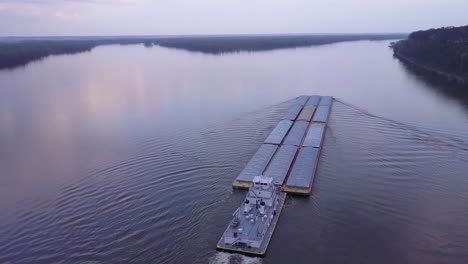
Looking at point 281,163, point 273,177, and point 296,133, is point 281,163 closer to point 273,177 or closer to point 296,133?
point 273,177

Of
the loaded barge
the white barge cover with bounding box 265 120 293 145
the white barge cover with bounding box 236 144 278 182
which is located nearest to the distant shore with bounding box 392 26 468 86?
the white barge cover with bounding box 265 120 293 145

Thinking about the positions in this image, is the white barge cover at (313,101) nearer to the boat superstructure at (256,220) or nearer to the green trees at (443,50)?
the boat superstructure at (256,220)

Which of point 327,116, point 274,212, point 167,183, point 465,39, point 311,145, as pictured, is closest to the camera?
point 274,212

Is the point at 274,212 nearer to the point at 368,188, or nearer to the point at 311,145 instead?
the point at 368,188

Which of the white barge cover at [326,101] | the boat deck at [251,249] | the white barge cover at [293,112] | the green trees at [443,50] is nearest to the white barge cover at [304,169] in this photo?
the boat deck at [251,249]

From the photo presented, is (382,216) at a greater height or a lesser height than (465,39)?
lesser

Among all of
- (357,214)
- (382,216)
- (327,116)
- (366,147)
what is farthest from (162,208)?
(327,116)

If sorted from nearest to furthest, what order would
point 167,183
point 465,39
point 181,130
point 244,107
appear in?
point 167,183, point 181,130, point 244,107, point 465,39

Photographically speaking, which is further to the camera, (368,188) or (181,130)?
(181,130)
